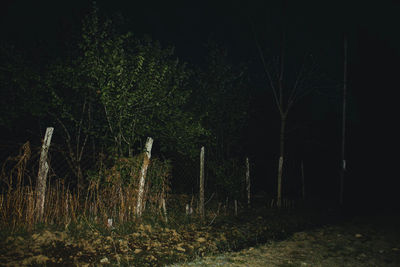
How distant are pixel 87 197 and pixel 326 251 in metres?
4.31

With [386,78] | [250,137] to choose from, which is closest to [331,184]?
[250,137]

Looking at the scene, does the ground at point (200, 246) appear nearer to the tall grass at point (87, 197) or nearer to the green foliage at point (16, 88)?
the tall grass at point (87, 197)

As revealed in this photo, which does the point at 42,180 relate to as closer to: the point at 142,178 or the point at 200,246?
the point at 142,178

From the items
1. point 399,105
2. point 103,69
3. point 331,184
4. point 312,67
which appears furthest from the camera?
point 399,105

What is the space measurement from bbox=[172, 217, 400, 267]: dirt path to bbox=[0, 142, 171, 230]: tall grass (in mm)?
2515

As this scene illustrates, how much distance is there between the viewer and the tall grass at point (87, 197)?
18.1ft

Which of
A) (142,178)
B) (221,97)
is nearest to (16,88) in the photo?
(142,178)

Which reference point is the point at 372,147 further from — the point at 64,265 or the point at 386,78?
the point at 64,265

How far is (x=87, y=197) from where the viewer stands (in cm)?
616

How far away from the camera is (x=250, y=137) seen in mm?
22094

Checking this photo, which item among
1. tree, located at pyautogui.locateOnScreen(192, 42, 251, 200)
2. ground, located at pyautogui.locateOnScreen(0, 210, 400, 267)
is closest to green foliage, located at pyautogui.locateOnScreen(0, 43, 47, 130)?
ground, located at pyautogui.locateOnScreen(0, 210, 400, 267)

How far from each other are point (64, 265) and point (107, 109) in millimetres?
3527

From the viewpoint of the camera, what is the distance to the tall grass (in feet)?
18.1

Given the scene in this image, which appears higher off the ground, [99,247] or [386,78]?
[386,78]
